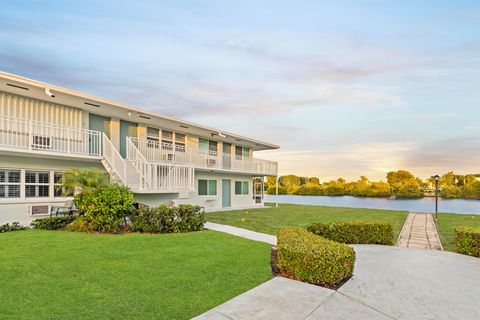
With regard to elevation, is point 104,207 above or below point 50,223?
above

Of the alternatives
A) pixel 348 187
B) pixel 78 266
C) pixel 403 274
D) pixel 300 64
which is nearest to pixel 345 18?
pixel 300 64

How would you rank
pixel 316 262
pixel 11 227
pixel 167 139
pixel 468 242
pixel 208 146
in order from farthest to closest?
pixel 208 146 → pixel 167 139 → pixel 11 227 → pixel 468 242 → pixel 316 262

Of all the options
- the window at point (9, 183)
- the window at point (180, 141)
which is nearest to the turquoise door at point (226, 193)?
the window at point (180, 141)

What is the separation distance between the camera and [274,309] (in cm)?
396

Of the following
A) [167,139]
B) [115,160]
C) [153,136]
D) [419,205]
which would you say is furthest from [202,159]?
[419,205]

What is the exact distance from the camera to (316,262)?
497 cm

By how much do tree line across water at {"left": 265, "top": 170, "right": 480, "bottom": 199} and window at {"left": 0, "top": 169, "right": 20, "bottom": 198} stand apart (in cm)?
3672

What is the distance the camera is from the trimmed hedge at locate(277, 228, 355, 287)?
4961 millimetres

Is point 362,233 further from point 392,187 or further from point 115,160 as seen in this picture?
point 392,187

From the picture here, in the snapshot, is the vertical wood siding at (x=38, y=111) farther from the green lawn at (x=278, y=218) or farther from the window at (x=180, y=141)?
the green lawn at (x=278, y=218)

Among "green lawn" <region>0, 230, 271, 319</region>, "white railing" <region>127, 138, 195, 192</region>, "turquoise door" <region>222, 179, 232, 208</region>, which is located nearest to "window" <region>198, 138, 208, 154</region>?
"turquoise door" <region>222, 179, 232, 208</region>

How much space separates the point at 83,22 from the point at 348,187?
43.5m

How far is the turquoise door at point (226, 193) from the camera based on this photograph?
21797 mm

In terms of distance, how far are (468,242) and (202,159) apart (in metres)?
14.3
